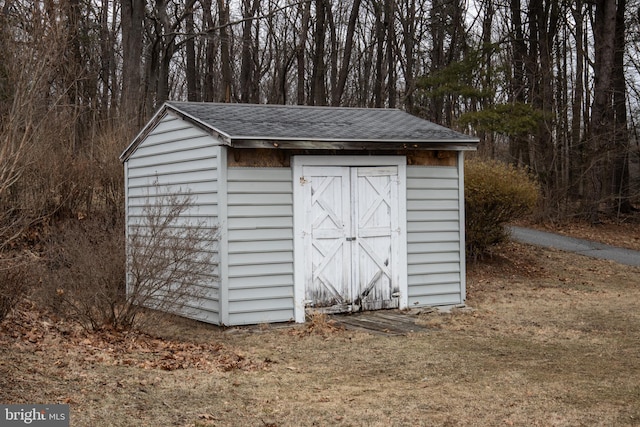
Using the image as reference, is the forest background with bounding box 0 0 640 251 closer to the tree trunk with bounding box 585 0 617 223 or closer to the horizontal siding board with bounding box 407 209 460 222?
the tree trunk with bounding box 585 0 617 223

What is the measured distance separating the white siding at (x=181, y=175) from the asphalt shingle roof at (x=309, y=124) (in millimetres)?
316

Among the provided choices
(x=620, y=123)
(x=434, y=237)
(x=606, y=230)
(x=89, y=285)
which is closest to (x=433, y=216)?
(x=434, y=237)

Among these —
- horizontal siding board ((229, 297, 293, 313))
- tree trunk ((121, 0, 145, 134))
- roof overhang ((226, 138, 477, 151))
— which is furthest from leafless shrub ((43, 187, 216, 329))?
tree trunk ((121, 0, 145, 134))

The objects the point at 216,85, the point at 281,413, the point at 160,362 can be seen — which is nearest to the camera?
the point at 281,413

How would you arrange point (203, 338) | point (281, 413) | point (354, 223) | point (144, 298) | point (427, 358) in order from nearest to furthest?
point (281, 413) → point (427, 358) → point (144, 298) → point (203, 338) → point (354, 223)

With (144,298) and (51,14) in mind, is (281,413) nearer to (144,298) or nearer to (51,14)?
(144,298)

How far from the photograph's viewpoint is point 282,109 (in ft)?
39.4

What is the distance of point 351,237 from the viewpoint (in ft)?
35.3

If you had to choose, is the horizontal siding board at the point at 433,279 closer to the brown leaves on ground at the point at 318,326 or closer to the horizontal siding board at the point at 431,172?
the horizontal siding board at the point at 431,172

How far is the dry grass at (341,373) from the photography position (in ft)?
19.3

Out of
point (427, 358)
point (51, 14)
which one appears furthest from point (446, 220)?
point (51, 14)

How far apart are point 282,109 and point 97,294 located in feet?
15.1

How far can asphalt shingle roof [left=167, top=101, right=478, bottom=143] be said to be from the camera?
33.3 feet

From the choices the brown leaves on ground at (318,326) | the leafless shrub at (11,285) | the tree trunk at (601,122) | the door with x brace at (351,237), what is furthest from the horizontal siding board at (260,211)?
the tree trunk at (601,122)
